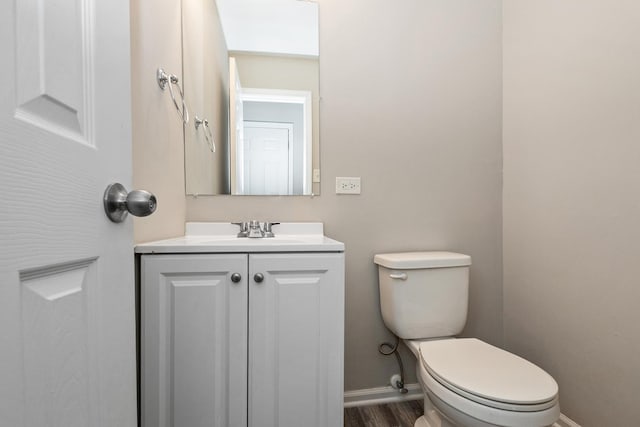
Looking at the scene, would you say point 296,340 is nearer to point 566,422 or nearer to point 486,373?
point 486,373

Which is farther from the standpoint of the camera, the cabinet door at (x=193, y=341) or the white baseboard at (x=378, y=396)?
the white baseboard at (x=378, y=396)

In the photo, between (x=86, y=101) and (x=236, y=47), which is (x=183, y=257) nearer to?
(x=86, y=101)

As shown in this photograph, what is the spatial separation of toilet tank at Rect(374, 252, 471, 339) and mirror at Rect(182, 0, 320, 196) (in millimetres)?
592

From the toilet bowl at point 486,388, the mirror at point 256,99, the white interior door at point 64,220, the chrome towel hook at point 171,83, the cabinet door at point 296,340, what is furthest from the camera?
the mirror at point 256,99

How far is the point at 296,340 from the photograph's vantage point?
983 millimetres

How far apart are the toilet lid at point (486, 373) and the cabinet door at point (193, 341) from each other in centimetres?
67

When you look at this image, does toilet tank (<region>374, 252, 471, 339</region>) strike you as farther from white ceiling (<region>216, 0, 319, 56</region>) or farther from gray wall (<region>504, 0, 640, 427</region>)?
white ceiling (<region>216, 0, 319, 56</region>)

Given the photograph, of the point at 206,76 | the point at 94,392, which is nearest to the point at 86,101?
the point at 94,392

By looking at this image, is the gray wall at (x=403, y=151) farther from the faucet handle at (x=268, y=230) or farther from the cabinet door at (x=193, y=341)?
the cabinet door at (x=193, y=341)

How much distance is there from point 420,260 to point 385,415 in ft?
2.51

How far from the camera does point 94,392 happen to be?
0.45m

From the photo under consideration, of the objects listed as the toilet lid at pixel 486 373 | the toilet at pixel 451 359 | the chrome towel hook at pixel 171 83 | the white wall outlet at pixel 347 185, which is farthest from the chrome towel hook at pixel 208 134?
the toilet lid at pixel 486 373

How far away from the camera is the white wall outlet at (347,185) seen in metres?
1.49

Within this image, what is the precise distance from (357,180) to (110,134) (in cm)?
114
